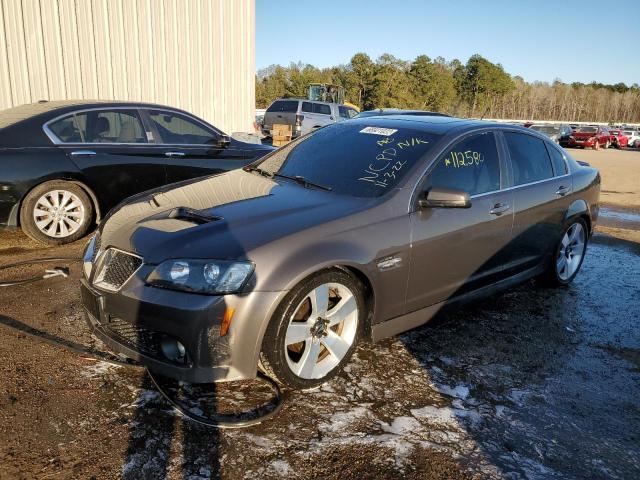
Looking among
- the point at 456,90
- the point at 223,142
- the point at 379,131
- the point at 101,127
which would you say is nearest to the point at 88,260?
the point at 379,131

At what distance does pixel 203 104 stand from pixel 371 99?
52715 millimetres

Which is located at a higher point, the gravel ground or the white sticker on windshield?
the white sticker on windshield

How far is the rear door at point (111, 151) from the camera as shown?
5.52 meters

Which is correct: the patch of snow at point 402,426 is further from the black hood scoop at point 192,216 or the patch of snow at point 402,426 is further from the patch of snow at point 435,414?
the black hood scoop at point 192,216

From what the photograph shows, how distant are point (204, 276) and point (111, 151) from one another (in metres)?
3.73

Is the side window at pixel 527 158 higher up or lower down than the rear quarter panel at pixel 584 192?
higher up

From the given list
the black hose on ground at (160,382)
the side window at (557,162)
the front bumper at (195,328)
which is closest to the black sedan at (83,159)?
the black hose on ground at (160,382)

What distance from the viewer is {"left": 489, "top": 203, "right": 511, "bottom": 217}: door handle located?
3.88 m

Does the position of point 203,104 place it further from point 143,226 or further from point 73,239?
point 143,226

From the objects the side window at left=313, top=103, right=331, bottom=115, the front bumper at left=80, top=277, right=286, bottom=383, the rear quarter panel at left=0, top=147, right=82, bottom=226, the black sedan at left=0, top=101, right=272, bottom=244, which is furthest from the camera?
the side window at left=313, top=103, right=331, bottom=115

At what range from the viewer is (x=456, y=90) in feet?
302

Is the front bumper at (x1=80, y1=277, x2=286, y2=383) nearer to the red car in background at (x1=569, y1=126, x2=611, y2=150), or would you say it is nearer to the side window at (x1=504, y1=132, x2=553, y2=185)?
the side window at (x1=504, y1=132, x2=553, y2=185)

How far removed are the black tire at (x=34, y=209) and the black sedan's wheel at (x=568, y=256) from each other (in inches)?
189

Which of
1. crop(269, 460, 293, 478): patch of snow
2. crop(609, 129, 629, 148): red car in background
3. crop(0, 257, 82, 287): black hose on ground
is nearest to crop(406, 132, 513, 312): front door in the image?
crop(269, 460, 293, 478): patch of snow
